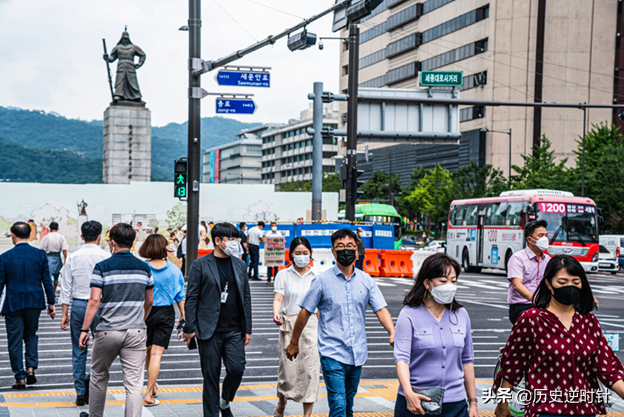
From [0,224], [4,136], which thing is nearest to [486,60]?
[0,224]

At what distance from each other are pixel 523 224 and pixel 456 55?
152ft

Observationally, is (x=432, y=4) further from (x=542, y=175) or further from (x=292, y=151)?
(x=292, y=151)

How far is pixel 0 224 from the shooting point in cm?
2480

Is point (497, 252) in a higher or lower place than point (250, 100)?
lower

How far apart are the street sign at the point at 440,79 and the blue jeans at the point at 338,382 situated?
1887 cm

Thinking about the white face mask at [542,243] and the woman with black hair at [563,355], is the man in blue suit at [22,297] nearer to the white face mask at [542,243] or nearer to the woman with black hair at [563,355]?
the white face mask at [542,243]

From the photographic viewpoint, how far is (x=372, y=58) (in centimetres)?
9175

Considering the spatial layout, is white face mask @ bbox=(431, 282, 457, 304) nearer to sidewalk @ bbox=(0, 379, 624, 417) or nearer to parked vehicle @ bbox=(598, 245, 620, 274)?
sidewalk @ bbox=(0, 379, 624, 417)

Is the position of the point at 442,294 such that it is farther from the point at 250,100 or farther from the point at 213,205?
the point at 213,205

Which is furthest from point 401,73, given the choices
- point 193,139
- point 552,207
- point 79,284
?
point 79,284

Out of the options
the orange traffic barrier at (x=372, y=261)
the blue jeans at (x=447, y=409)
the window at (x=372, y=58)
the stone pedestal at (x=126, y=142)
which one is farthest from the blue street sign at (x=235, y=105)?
the window at (x=372, y=58)

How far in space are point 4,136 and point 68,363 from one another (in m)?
157

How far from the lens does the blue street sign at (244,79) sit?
59.4 feet

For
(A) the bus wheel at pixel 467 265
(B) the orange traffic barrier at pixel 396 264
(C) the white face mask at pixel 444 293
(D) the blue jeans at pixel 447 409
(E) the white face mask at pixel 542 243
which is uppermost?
(E) the white face mask at pixel 542 243
